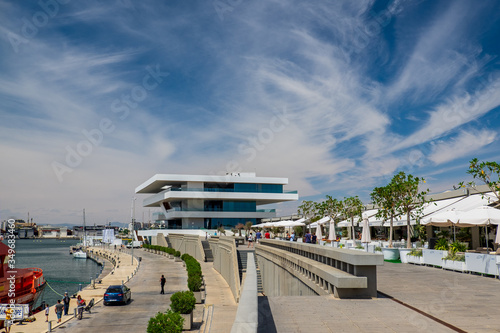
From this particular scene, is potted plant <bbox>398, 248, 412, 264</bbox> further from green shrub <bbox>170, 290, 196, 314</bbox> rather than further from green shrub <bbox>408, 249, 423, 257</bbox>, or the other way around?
green shrub <bbox>170, 290, 196, 314</bbox>

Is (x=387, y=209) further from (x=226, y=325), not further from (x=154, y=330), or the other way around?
(x=154, y=330)

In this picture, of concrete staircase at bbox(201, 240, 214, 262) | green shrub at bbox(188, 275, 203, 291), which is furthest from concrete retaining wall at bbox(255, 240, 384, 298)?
concrete staircase at bbox(201, 240, 214, 262)

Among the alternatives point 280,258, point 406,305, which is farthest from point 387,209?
point 406,305

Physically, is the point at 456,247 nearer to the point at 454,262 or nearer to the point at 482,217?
the point at 482,217

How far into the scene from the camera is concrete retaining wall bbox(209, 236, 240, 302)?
101 feet

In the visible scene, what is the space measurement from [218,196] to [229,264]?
142 feet

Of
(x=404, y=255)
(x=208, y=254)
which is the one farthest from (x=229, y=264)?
(x=208, y=254)

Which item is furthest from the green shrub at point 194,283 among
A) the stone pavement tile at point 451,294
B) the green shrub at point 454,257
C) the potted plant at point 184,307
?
the green shrub at point 454,257

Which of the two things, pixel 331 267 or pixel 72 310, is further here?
pixel 72 310

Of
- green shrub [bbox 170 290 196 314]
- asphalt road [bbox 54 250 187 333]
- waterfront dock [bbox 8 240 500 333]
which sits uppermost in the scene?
waterfront dock [bbox 8 240 500 333]

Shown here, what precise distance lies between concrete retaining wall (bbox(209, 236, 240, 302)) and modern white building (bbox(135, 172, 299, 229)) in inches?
838

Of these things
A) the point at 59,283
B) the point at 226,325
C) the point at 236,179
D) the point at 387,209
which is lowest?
the point at 59,283

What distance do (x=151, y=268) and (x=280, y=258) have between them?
3926 centimetres

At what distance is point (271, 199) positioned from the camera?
282 feet
